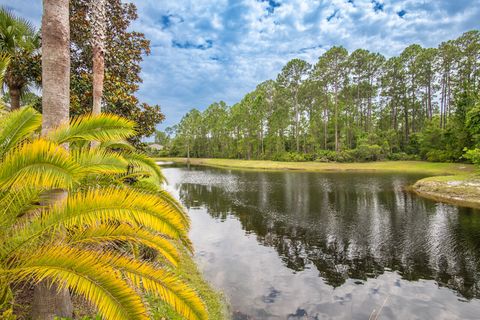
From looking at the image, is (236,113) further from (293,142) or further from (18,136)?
(18,136)

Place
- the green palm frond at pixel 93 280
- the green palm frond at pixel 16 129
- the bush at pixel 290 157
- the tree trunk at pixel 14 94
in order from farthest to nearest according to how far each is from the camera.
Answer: the bush at pixel 290 157, the tree trunk at pixel 14 94, the green palm frond at pixel 16 129, the green palm frond at pixel 93 280

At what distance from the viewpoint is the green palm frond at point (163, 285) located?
2881mm

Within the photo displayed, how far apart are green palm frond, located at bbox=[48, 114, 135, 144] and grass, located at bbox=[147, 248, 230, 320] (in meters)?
3.42

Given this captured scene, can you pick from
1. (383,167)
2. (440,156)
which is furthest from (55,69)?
(440,156)

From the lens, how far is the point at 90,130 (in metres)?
3.67

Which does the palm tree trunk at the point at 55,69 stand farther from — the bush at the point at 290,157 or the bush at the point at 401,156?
the bush at the point at 401,156

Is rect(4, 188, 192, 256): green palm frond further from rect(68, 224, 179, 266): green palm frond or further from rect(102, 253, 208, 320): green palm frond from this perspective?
rect(102, 253, 208, 320): green palm frond

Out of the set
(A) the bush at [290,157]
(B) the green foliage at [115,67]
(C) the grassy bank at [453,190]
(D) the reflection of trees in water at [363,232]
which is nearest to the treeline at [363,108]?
(A) the bush at [290,157]

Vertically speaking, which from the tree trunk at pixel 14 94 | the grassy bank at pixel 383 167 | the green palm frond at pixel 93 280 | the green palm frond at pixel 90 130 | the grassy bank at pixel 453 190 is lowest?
the grassy bank at pixel 453 190

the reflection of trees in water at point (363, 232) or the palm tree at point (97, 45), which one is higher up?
the palm tree at point (97, 45)

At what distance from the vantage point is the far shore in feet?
57.4

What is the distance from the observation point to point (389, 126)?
182 ft

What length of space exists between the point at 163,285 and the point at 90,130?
2.46 metres

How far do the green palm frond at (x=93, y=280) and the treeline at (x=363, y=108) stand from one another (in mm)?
43454
